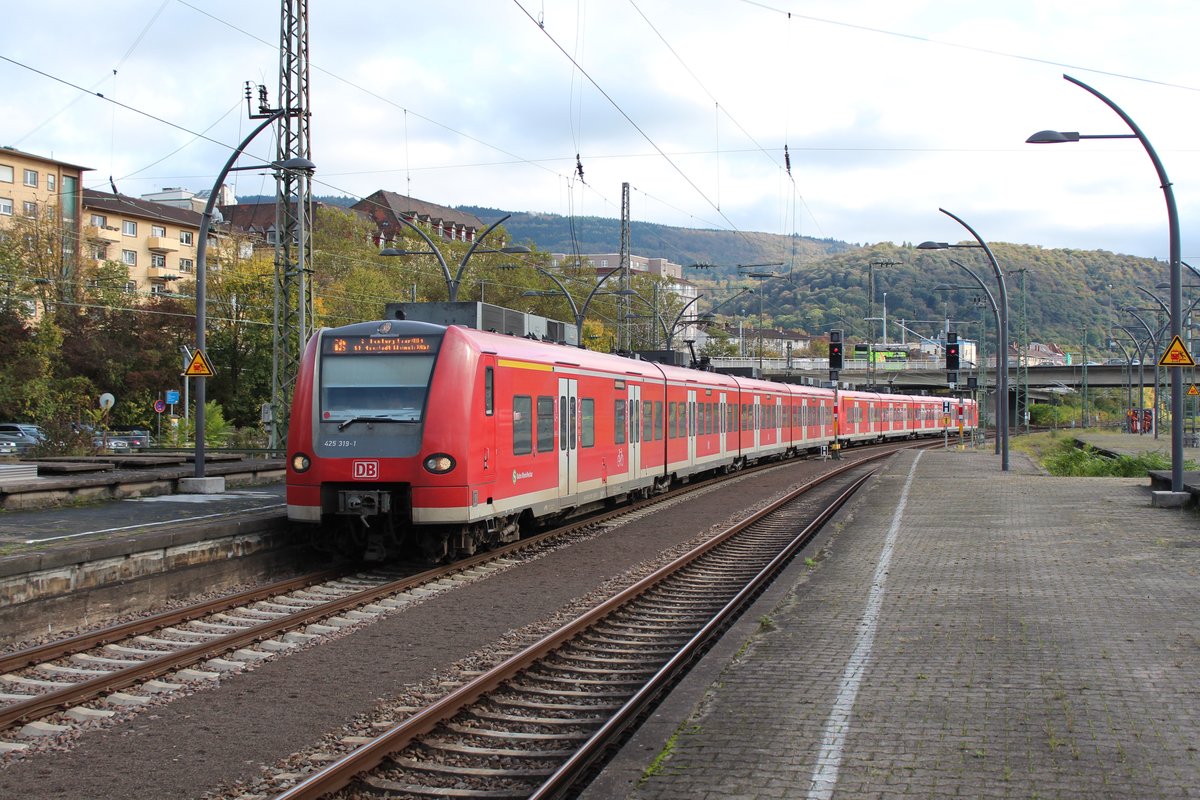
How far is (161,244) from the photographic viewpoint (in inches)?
3374

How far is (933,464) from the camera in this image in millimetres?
36438

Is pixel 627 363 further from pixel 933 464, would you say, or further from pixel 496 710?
pixel 933 464

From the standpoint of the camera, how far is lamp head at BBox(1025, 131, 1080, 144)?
18297 millimetres

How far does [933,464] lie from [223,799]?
3302 cm

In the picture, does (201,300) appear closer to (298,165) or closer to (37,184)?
(298,165)

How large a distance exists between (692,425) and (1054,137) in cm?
1128

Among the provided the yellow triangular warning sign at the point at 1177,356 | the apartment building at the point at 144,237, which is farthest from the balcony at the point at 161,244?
the yellow triangular warning sign at the point at 1177,356

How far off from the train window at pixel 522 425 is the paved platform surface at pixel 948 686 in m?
3.86

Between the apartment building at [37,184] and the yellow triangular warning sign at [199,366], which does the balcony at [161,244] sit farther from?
the yellow triangular warning sign at [199,366]

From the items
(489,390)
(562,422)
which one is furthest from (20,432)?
(489,390)

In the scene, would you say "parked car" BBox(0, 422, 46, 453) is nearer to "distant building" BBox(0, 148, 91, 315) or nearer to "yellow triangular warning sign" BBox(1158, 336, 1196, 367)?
"distant building" BBox(0, 148, 91, 315)

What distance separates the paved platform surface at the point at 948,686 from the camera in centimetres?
568

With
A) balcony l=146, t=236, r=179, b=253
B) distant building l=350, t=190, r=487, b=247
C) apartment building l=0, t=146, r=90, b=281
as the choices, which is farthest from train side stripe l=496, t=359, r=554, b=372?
distant building l=350, t=190, r=487, b=247

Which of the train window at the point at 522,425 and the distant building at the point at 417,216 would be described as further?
the distant building at the point at 417,216
